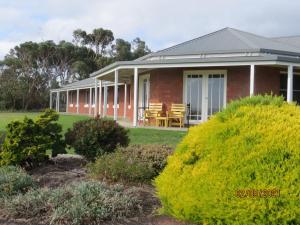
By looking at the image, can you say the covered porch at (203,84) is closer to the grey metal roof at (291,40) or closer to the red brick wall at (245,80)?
the red brick wall at (245,80)

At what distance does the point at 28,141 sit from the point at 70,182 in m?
1.68

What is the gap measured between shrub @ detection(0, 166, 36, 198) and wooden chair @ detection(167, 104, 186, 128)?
14.1m

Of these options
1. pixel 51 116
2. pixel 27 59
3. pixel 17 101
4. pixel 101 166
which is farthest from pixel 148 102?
pixel 27 59

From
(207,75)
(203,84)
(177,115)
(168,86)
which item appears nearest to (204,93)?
(203,84)

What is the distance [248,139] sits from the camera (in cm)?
411

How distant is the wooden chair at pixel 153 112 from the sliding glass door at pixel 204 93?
130 cm

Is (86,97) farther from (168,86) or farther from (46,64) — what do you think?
(168,86)

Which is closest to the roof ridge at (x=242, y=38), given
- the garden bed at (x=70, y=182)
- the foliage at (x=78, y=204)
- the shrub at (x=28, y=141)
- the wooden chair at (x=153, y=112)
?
the wooden chair at (x=153, y=112)

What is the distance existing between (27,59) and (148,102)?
38200 millimetres

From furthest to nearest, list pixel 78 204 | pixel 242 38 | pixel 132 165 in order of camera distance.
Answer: pixel 242 38
pixel 132 165
pixel 78 204

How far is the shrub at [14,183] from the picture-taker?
6.07m

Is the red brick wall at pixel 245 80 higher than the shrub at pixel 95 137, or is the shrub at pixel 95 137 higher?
the red brick wall at pixel 245 80

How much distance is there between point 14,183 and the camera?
6211 mm

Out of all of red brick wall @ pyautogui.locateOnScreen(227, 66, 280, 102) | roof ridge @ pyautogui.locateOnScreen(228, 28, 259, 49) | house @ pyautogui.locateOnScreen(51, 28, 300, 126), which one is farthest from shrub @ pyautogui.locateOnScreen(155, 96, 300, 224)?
roof ridge @ pyautogui.locateOnScreen(228, 28, 259, 49)
